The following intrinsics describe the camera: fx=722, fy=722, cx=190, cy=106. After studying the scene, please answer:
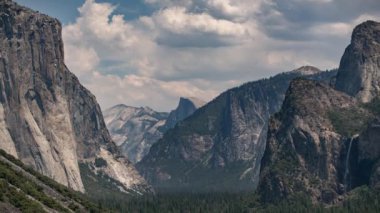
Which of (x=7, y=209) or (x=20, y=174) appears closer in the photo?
(x=7, y=209)

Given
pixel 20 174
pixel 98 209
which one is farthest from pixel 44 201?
pixel 98 209

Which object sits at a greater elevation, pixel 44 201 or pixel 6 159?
pixel 6 159

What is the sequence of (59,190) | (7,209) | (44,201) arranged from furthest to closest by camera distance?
(59,190), (44,201), (7,209)

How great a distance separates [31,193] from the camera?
98.1m

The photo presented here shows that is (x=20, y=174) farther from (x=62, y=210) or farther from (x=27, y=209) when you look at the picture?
(x=27, y=209)

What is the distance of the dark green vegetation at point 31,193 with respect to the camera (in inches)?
3553

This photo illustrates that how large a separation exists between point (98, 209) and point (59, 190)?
22.5 ft

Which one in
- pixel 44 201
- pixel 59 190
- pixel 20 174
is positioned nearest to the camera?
pixel 44 201

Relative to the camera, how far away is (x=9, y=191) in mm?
92000

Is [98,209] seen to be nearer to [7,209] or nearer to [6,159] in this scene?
[6,159]

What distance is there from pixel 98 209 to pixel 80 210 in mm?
6810

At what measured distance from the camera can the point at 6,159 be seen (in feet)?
392

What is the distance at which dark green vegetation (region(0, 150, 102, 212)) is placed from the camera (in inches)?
3553

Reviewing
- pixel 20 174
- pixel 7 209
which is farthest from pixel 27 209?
pixel 20 174
